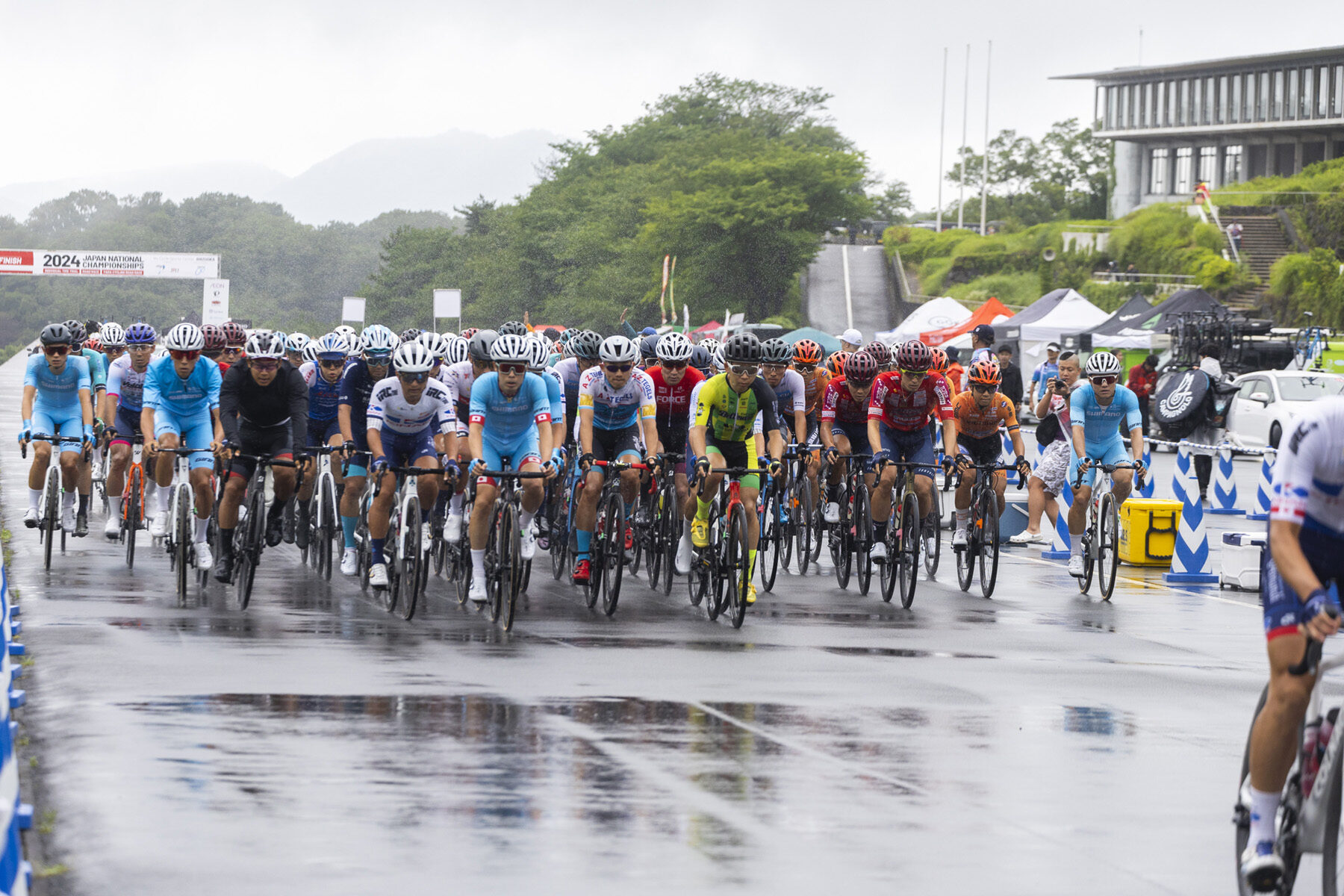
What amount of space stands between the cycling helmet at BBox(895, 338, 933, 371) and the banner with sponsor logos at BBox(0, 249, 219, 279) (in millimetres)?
85338

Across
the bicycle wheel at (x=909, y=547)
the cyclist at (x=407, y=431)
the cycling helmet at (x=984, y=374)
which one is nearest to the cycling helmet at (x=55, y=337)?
the cyclist at (x=407, y=431)

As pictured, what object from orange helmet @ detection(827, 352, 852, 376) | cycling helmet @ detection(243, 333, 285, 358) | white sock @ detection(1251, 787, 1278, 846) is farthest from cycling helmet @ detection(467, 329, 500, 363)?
white sock @ detection(1251, 787, 1278, 846)

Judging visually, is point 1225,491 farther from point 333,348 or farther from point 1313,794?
point 1313,794

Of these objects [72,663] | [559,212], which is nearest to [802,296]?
[559,212]

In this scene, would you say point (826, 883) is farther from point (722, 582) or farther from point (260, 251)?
point (260, 251)

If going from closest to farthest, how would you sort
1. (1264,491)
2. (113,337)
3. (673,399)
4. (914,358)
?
1. (673,399)
2. (914,358)
3. (113,337)
4. (1264,491)

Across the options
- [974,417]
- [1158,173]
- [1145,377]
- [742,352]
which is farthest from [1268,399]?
[1158,173]

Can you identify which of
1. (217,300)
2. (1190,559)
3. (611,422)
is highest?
(217,300)

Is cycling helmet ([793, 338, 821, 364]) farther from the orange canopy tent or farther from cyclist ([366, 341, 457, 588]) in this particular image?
the orange canopy tent

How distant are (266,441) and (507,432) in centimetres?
198

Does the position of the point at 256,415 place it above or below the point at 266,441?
above

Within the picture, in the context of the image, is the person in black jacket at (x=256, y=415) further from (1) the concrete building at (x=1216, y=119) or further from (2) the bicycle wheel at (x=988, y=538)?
(1) the concrete building at (x=1216, y=119)

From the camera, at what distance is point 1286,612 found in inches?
213

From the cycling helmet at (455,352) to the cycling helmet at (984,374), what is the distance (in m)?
4.40
